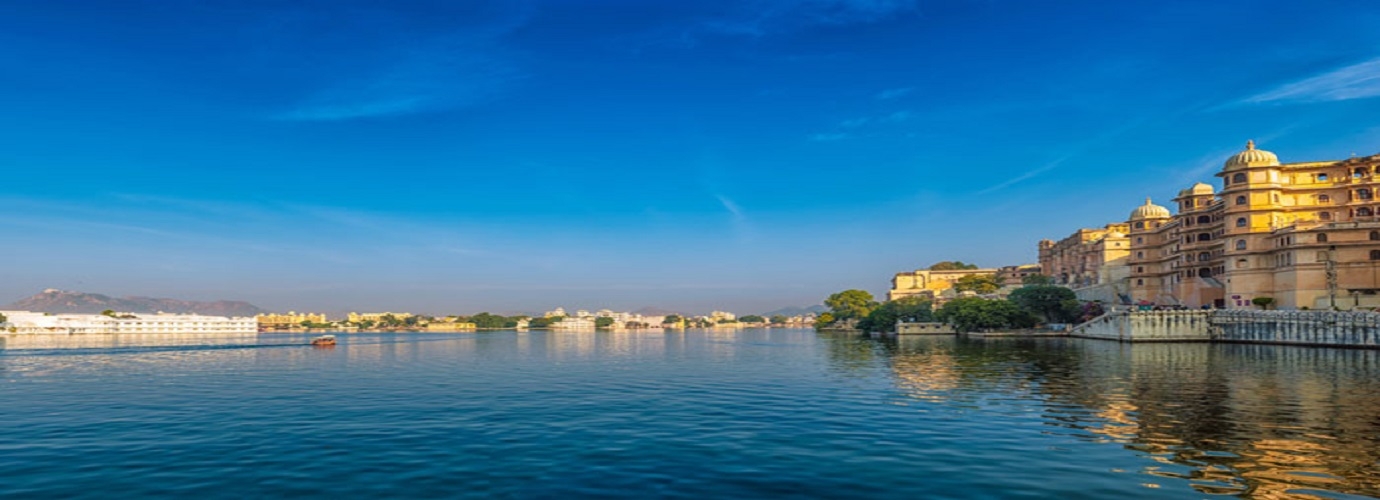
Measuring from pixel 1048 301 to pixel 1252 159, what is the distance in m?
44.7

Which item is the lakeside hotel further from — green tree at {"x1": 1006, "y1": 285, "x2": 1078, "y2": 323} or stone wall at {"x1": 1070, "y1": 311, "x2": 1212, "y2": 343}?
green tree at {"x1": 1006, "y1": 285, "x2": 1078, "y2": 323}

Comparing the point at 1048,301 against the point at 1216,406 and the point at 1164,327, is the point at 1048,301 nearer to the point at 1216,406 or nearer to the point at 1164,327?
the point at 1164,327

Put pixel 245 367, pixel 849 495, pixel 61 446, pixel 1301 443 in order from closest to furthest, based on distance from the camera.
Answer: pixel 849 495 → pixel 1301 443 → pixel 61 446 → pixel 245 367

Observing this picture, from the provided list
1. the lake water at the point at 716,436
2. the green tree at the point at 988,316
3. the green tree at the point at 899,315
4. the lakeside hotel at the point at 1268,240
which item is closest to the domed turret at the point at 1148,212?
the lakeside hotel at the point at 1268,240

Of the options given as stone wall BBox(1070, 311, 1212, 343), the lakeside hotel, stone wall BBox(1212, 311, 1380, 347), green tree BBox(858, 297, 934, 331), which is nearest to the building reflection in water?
stone wall BBox(1212, 311, 1380, 347)

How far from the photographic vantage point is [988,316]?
131 metres

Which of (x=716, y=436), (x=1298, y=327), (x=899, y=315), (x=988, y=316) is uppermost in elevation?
(x=1298, y=327)

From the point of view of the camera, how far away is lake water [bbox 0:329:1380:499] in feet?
63.0

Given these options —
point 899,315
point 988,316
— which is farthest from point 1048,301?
point 899,315

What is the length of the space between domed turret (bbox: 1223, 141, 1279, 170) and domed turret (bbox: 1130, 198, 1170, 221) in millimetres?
31215

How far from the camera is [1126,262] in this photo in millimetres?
135500

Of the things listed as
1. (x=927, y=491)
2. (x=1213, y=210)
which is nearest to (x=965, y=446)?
(x=927, y=491)

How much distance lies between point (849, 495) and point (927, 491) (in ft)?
6.58

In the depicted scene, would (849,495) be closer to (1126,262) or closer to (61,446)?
(61,446)
